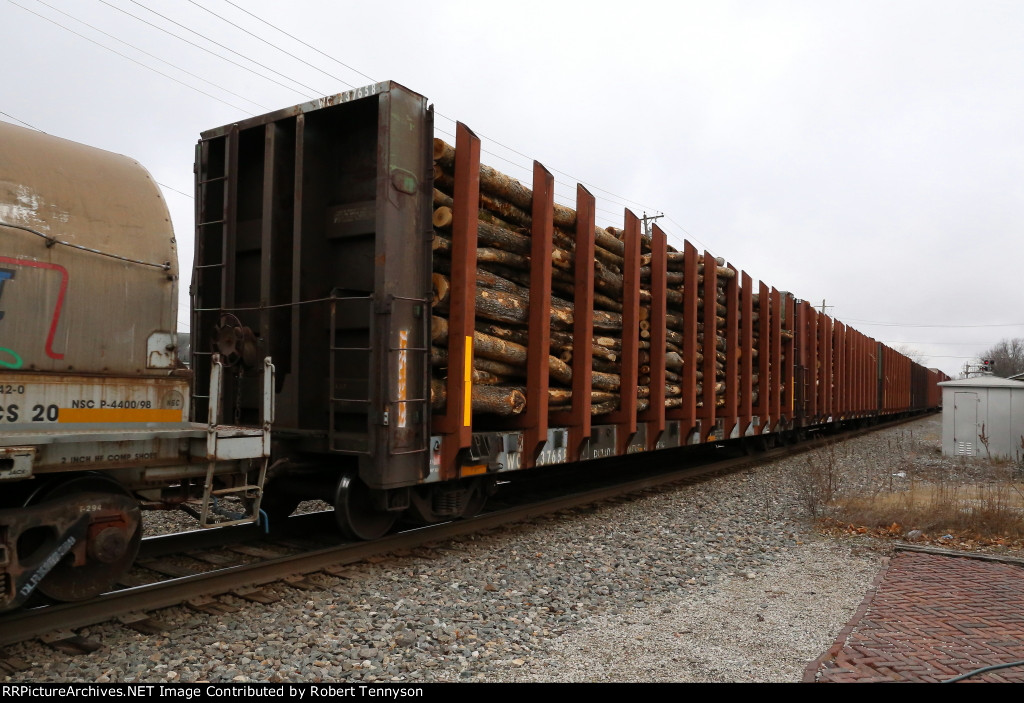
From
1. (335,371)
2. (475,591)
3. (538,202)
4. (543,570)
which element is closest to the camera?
(475,591)

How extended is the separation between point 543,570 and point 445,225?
3.09 meters

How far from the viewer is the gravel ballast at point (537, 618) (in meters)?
3.65

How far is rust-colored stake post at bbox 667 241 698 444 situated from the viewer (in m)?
10.3

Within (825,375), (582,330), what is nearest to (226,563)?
(582,330)

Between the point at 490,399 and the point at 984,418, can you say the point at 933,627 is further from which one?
the point at 984,418

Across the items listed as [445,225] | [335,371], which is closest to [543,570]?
[335,371]

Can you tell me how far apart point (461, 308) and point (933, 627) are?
13.6 ft

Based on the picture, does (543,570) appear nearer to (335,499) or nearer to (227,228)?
(335,499)

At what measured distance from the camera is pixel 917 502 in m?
8.81

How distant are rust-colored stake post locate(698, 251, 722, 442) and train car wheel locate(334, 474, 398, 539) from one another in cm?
626

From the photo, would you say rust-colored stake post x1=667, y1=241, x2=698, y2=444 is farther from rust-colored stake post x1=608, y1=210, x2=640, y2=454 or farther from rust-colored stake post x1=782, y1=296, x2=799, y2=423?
rust-colored stake post x1=782, y1=296, x2=799, y2=423

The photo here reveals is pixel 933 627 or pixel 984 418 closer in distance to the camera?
pixel 933 627

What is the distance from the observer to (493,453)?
6.42 metres
